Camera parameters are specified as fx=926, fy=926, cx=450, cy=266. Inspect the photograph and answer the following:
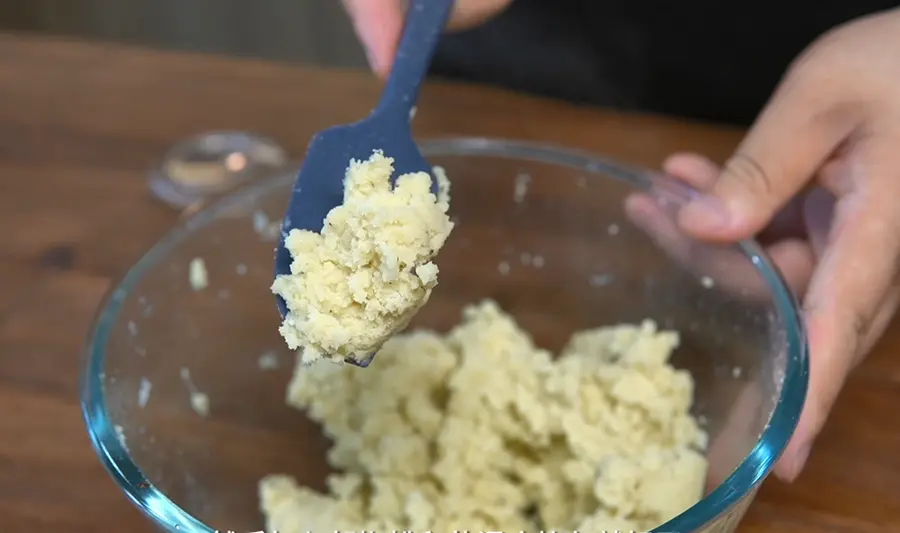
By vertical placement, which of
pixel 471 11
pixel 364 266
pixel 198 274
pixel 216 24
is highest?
pixel 471 11

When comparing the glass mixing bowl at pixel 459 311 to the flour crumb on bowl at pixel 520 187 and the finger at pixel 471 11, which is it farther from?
the finger at pixel 471 11

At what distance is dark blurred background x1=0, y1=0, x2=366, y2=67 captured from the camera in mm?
1948

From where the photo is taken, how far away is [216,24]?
1987 millimetres

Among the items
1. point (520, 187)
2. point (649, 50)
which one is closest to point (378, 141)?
point (520, 187)

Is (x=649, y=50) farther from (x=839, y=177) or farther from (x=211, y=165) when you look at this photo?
(x=211, y=165)

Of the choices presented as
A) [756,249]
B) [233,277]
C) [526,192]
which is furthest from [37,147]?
[756,249]

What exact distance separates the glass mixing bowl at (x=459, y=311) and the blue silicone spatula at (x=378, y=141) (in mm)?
166

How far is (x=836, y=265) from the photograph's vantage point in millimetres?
702

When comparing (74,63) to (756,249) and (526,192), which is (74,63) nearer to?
(526,192)

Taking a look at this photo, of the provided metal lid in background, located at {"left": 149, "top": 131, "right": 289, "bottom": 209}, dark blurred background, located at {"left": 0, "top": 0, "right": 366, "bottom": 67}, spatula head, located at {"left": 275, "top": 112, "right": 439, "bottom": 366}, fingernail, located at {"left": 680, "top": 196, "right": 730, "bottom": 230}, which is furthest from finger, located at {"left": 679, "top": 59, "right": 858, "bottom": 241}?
dark blurred background, located at {"left": 0, "top": 0, "right": 366, "bottom": 67}

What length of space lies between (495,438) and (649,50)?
600 mm

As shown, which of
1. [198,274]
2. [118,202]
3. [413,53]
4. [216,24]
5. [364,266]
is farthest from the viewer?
[216,24]

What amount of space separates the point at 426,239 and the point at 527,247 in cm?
37

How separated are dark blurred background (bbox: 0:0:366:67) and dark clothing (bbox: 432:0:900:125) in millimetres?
804
